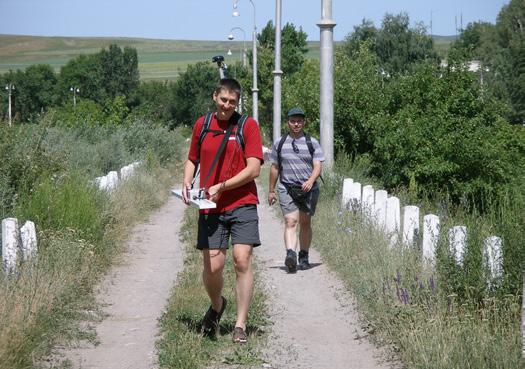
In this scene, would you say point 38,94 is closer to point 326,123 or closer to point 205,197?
point 326,123

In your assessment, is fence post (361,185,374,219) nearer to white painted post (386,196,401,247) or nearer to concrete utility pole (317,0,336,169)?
white painted post (386,196,401,247)

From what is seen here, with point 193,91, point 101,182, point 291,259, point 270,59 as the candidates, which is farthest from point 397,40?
point 291,259

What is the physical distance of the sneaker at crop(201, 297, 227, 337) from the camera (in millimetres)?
7707

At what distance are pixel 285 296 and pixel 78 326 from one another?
2.40 m

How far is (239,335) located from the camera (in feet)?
24.6

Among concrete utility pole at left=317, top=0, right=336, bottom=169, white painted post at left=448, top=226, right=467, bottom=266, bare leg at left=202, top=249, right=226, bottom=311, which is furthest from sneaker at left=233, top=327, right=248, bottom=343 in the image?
concrete utility pole at left=317, top=0, right=336, bottom=169

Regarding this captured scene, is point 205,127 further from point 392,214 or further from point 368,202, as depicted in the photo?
point 368,202

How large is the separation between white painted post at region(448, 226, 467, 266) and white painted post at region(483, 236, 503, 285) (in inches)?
12.0

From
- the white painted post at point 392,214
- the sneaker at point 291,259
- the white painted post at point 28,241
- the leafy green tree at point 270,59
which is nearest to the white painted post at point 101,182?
the sneaker at point 291,259

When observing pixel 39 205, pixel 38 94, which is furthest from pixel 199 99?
pixel 39 205

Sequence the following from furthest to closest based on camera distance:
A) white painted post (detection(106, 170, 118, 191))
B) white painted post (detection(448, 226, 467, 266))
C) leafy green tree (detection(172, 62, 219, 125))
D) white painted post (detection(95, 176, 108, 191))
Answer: leafy green tree (detection(172, 62, 219, 125)), white painted post (detection(106, 170, 118, 191)), white painted post (detection(95, 176, 108, 191)), white painted post (detection(448, 226, 467, 266))

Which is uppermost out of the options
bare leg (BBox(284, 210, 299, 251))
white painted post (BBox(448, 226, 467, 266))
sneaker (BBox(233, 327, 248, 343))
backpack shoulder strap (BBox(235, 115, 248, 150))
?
backpack shoulder strap (BBox(235, 115, 248, 150))

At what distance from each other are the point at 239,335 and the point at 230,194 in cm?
112

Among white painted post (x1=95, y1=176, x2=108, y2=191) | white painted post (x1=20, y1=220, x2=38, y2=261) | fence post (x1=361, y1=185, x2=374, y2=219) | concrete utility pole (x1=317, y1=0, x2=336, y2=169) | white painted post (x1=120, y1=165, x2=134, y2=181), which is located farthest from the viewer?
white painted post (x1=120, y1=165, x2=134, y2=181)
